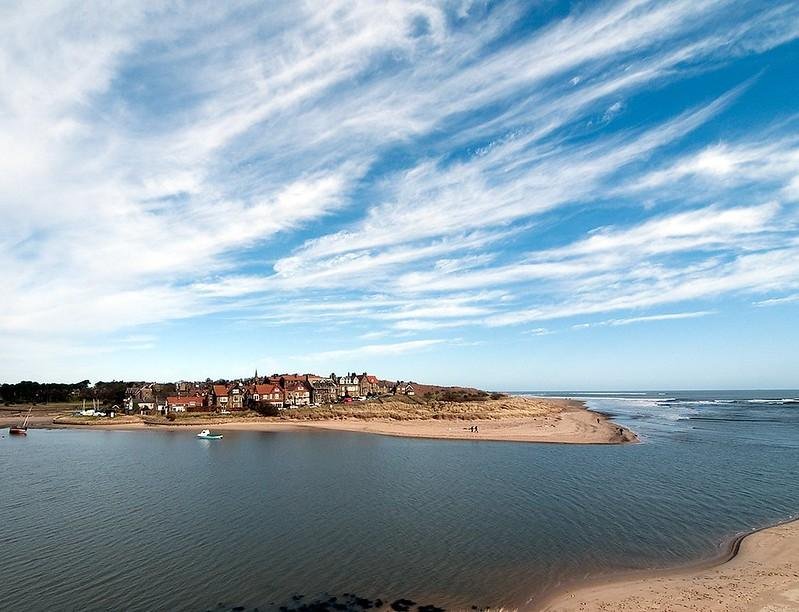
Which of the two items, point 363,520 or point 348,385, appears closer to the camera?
point 363,520

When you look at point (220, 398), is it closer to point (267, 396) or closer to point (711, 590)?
point (267, 396)

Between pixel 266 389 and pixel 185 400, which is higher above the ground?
pixel 266 389

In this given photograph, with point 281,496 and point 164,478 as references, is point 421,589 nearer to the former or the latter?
point 281,496

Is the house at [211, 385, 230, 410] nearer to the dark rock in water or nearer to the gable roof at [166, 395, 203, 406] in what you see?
the gable roof at [166, 395, 203, 406]

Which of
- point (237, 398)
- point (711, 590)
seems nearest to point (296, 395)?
point (237, 398)

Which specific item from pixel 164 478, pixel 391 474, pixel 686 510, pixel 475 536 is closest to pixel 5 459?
pixel 164 478
